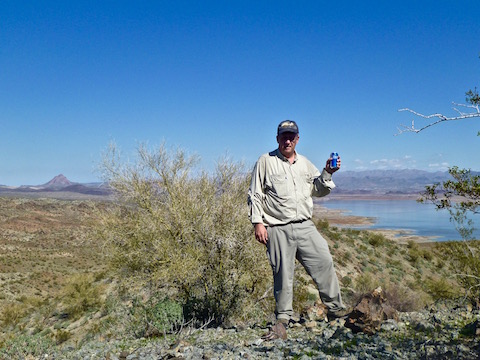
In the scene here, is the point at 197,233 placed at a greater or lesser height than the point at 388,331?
greater

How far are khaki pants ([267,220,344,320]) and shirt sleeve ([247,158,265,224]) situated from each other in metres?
0.26

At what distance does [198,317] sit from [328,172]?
5389 mm

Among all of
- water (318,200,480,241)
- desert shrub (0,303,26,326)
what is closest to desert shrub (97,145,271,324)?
desert shrub (0,303,26,326)

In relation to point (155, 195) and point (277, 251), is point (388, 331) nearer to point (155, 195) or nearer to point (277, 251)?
point (277, 251)

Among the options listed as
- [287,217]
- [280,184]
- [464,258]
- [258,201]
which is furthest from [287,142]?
[464,258]

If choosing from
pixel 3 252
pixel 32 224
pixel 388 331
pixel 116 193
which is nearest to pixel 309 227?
pixel 388 331

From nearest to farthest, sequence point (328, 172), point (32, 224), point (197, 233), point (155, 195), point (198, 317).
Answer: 1. point (328, 172)
2. point (198, 317)
3. point (197, 233)
4. point (155, 195)
5. point (32, 224)

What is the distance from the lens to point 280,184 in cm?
443

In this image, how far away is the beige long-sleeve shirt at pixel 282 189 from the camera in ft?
14.5

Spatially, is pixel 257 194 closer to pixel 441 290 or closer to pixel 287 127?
pixel 287 127

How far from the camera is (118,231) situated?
1092 cm

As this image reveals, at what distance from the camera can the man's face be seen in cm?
451

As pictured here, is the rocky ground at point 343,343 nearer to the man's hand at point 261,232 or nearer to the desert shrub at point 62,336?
the man's hand at point 261,232

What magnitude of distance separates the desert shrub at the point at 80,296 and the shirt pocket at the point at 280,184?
11.7 m
